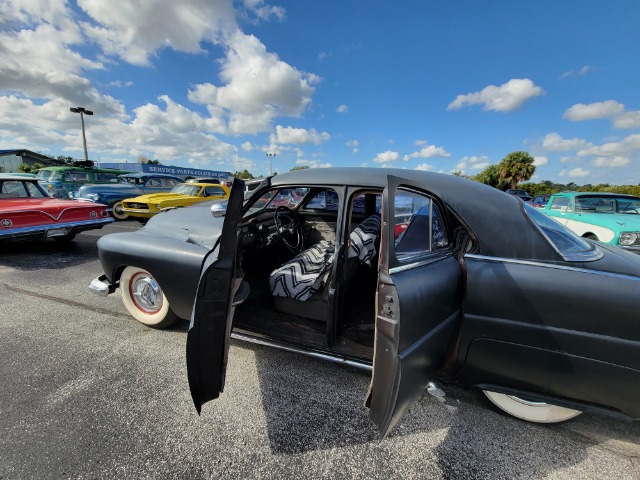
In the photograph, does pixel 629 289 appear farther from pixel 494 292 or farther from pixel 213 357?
pixel 213 357

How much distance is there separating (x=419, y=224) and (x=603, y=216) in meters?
5.96

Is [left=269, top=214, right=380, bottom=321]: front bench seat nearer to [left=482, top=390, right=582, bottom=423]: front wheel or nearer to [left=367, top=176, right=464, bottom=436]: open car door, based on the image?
[left=367, top=176, right=464, bottom=436]: open car door

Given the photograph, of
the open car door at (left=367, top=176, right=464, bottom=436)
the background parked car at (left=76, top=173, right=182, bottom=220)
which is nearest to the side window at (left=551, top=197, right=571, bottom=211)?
the open car door at (left=367, top=176, right=464, bottom=436)

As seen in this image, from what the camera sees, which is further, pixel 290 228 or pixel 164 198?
pixel 164 198

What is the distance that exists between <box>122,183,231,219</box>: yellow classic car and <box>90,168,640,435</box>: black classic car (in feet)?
26.5

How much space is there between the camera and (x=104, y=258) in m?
2.90

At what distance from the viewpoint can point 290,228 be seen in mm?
3279

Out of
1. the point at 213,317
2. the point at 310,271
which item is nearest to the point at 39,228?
the point at 310,271

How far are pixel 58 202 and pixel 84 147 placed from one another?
1116 inches

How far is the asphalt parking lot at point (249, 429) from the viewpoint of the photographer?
1.62 meters

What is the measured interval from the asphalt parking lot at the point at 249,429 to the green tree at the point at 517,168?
35220 millimetres

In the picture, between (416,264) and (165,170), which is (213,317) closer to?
(416,264)

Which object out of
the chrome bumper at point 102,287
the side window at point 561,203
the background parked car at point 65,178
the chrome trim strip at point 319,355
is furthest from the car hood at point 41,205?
the side window at point 561,203

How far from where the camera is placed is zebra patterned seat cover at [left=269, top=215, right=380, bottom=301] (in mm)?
2467
